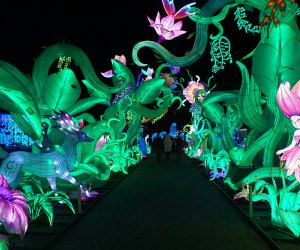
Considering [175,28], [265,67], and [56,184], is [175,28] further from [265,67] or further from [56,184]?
[56,184]

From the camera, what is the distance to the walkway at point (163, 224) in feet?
21.8

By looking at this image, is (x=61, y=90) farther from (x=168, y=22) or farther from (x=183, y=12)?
(x=183, y=12)

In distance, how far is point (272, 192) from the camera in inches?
307

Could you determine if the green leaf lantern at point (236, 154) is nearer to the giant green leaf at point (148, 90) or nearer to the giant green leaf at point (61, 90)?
the giant green leaf at point (61, 90)

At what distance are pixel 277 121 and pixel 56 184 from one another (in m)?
5.05

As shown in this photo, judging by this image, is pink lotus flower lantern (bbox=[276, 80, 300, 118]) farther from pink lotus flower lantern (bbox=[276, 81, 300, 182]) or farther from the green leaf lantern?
the green leaf lantern

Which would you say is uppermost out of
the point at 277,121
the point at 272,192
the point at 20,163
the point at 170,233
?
the point at 277,121

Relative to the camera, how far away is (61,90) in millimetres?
12062

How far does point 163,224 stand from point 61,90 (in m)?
5.56

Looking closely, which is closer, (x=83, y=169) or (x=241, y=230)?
(x=241, y=230)

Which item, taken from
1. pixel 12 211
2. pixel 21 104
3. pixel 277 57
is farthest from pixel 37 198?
pixel 277 57

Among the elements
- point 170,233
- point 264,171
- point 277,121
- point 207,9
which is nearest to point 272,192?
point 264,171

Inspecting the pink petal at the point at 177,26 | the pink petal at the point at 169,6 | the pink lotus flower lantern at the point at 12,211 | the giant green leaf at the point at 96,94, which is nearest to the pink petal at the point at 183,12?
the pink petal at the point at 169,6

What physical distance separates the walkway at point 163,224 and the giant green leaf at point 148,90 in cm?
643
